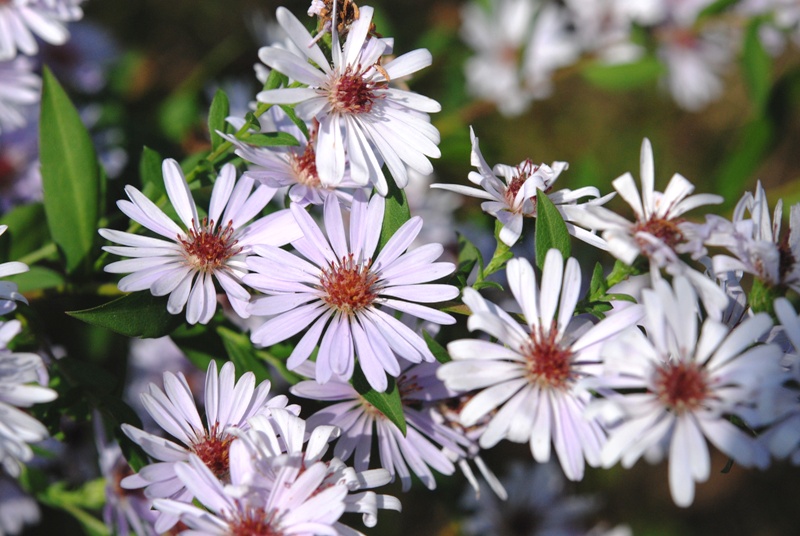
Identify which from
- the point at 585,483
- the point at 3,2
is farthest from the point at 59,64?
the point at 585,483

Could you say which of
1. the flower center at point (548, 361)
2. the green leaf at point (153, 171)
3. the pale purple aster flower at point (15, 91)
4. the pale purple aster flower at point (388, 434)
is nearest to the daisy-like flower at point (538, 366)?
the flower center at point (548, 361)

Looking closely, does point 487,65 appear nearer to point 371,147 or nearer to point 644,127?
point 644,127

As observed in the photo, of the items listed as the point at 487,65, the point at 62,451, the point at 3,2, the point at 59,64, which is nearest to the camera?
the point at 3,2

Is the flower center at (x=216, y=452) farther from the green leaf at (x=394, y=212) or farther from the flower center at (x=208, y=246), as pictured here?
the green leaf at (x=394, y=212)

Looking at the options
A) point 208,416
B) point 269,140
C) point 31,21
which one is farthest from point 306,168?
point 31,21

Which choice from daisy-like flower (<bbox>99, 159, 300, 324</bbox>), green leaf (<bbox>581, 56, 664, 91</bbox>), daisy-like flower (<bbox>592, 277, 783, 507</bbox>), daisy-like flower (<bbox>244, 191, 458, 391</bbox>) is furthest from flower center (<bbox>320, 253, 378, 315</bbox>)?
green leaf (<bbox>581, 56, 664, 91</bbox>)

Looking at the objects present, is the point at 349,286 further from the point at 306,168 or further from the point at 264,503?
the point at 264,503

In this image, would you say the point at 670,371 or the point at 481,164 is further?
the point at 481,164
